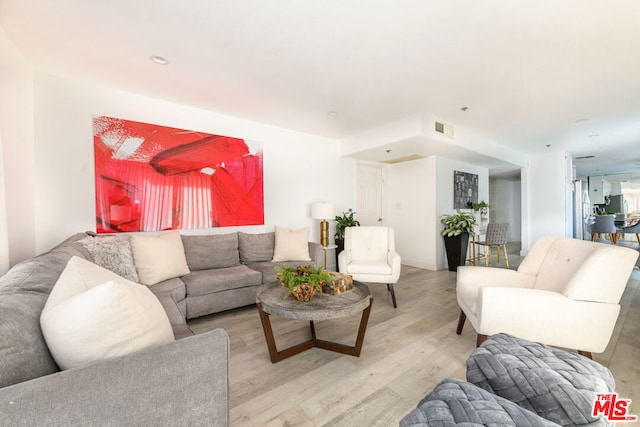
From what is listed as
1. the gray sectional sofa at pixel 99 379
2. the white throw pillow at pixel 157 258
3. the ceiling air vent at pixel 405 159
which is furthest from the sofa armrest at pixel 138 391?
the ceiling air vent at pixel 405 159

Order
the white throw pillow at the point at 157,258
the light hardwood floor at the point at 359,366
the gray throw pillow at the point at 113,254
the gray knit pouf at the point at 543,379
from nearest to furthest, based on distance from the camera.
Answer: the gray knit pouf at the point at 543,379, the light hardwood floor at the point at 359,366, the gray throw pillow at the point at 113,254, the white throw pillow at the point at 157,258

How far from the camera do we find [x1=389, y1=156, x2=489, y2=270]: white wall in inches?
187

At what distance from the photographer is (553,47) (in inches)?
Result: 82.2

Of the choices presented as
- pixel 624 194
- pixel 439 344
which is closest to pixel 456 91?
pixel 439 344

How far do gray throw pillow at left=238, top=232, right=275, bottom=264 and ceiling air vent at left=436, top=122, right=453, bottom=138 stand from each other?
2.78 m

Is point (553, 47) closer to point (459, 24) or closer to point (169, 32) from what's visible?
point (459, 24)

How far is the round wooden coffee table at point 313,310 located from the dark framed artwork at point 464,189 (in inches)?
157

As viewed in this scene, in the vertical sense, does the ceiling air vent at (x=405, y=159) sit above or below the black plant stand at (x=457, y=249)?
above

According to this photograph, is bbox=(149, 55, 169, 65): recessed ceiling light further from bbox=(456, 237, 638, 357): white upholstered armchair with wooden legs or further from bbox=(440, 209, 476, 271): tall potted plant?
bbox=(440, 209, 476, 271): tall potted plant

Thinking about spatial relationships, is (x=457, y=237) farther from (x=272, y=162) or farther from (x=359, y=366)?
(x=359, y=366)

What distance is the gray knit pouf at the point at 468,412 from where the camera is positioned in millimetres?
847

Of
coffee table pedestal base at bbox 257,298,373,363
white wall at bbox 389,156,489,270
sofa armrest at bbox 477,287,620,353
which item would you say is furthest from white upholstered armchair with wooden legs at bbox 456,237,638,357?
white wall at bbox 389,156,489,270

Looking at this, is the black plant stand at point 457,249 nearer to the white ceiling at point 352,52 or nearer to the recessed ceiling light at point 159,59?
the white ceiling at point 352,52

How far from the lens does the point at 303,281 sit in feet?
6.18
